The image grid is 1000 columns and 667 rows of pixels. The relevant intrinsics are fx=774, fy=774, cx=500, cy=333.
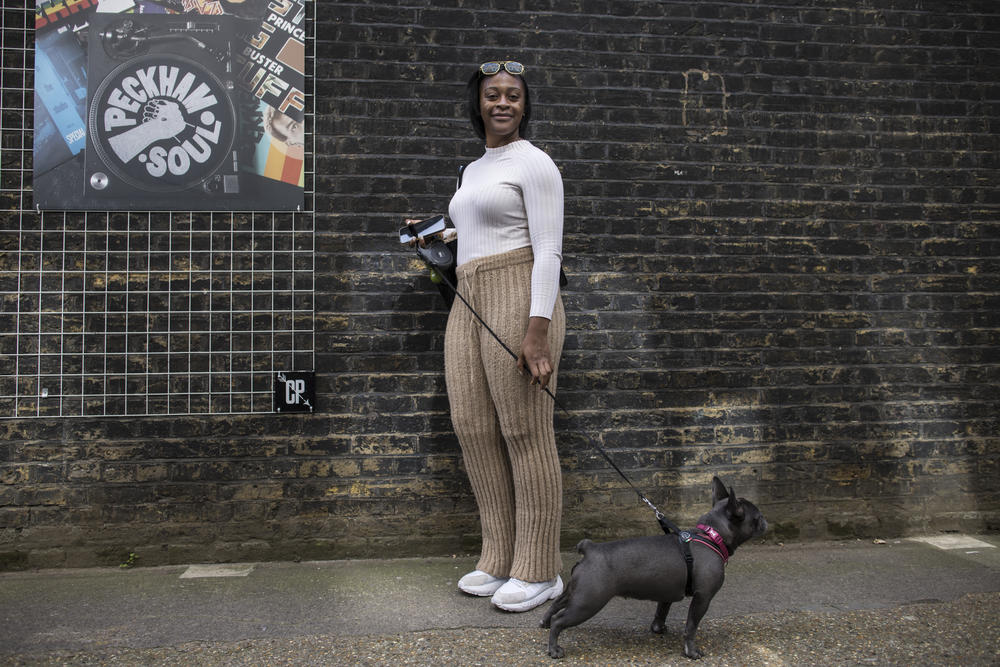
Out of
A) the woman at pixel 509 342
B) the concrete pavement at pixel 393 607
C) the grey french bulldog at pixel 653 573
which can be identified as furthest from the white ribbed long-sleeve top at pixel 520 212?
the concrete pavement at pixel 393 607

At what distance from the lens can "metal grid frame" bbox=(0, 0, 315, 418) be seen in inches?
146

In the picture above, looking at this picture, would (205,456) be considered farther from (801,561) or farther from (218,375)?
(801,561)

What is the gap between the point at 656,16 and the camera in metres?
4.03

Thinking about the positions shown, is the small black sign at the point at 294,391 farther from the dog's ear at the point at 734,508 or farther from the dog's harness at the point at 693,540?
the dog's ear at the point at 734,508

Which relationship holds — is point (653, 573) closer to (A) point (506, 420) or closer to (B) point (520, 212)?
(A) point (506, 420)

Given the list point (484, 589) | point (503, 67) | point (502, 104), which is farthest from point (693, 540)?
point (503, 67)

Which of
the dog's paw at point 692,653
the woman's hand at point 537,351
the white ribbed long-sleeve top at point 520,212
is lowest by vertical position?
the dog's paw at point 692,653

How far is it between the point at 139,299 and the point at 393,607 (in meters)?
1.94

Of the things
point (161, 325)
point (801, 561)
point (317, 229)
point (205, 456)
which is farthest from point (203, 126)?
point (801, 561)

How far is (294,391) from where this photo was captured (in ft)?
12.5

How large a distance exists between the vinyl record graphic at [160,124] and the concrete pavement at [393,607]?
189 cm

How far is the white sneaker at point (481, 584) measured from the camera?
325 centimetres

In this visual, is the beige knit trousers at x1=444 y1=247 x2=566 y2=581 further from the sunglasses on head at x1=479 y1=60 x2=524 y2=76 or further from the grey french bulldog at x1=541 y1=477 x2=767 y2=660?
the sunglasses on head at x1=479 y1=60 x2=524 y2=76

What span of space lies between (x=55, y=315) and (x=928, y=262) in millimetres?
4486
